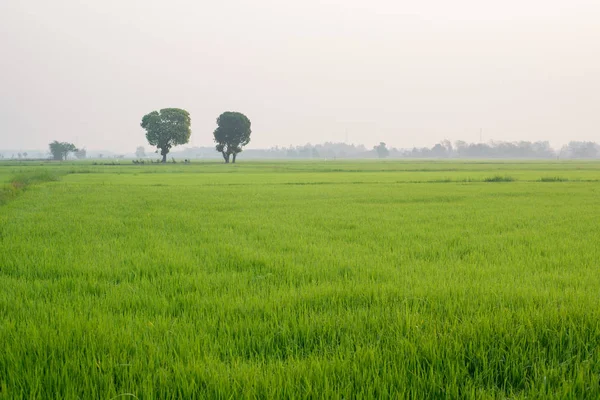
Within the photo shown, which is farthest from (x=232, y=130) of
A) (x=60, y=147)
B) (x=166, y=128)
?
(x=60, y=147)

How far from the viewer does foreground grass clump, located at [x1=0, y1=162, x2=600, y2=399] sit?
97.4 inches

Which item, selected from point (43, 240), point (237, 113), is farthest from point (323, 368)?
point (237, 113)

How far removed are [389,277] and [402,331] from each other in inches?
65.3

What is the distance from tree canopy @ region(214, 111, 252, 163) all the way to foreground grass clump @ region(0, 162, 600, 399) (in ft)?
220

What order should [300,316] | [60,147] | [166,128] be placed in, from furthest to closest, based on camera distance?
[60,147] < [166,128] < [300,316]

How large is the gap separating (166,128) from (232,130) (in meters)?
11.4

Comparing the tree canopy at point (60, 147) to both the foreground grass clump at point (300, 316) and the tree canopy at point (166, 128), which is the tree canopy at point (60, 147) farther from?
the foreground grass clump at point (300, 316)

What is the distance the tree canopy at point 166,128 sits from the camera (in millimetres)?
70938

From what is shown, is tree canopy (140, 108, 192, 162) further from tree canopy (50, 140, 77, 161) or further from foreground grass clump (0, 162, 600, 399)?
foreground grass clump (0, 162, 600, 399)

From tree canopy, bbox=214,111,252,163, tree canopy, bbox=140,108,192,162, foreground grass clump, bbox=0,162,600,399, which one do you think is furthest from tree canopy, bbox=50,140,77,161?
foreground grass clump, bbox=0,162,600,399

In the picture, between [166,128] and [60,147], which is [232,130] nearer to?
[166,128]

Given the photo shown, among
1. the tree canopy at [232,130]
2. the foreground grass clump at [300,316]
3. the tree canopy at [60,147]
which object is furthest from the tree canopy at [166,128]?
the foreground grass clump at [300,316]

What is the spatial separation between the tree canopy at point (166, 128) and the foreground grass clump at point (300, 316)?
221ft

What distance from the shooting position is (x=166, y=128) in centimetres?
7106
